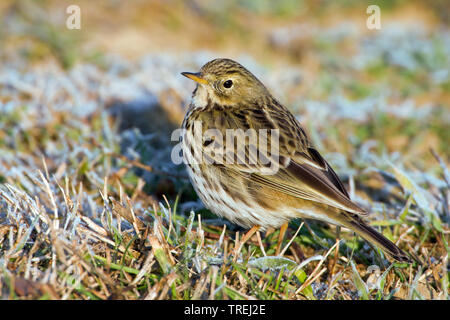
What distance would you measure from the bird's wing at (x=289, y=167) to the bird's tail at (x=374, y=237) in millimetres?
109

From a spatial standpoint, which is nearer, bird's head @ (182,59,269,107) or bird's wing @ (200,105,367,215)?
bird's wing @ (200,105,367,215)

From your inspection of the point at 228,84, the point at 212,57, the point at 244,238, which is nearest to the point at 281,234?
the point at 244,238

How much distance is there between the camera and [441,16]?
34.1ft

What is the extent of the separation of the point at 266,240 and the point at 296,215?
484 millimetres

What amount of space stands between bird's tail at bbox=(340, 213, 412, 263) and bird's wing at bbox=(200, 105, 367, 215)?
109 millimetres

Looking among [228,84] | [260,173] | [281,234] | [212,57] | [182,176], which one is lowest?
[281,234]

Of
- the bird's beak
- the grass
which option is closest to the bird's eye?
the bird's beak

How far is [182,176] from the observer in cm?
487

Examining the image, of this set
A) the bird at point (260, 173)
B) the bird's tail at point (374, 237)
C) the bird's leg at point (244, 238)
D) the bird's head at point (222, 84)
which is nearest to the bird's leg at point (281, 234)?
the bird at point (260, 173)

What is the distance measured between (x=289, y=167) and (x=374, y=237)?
2.69 ft

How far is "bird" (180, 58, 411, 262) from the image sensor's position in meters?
3.85

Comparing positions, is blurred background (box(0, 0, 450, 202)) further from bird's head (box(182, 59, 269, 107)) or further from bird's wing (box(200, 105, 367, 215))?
bird's wing (box(200, 105, 367, 215))

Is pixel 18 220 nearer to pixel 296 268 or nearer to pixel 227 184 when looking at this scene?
pixel 227 184

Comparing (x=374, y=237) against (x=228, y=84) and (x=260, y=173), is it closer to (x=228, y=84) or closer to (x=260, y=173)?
(x=260, y=173)
